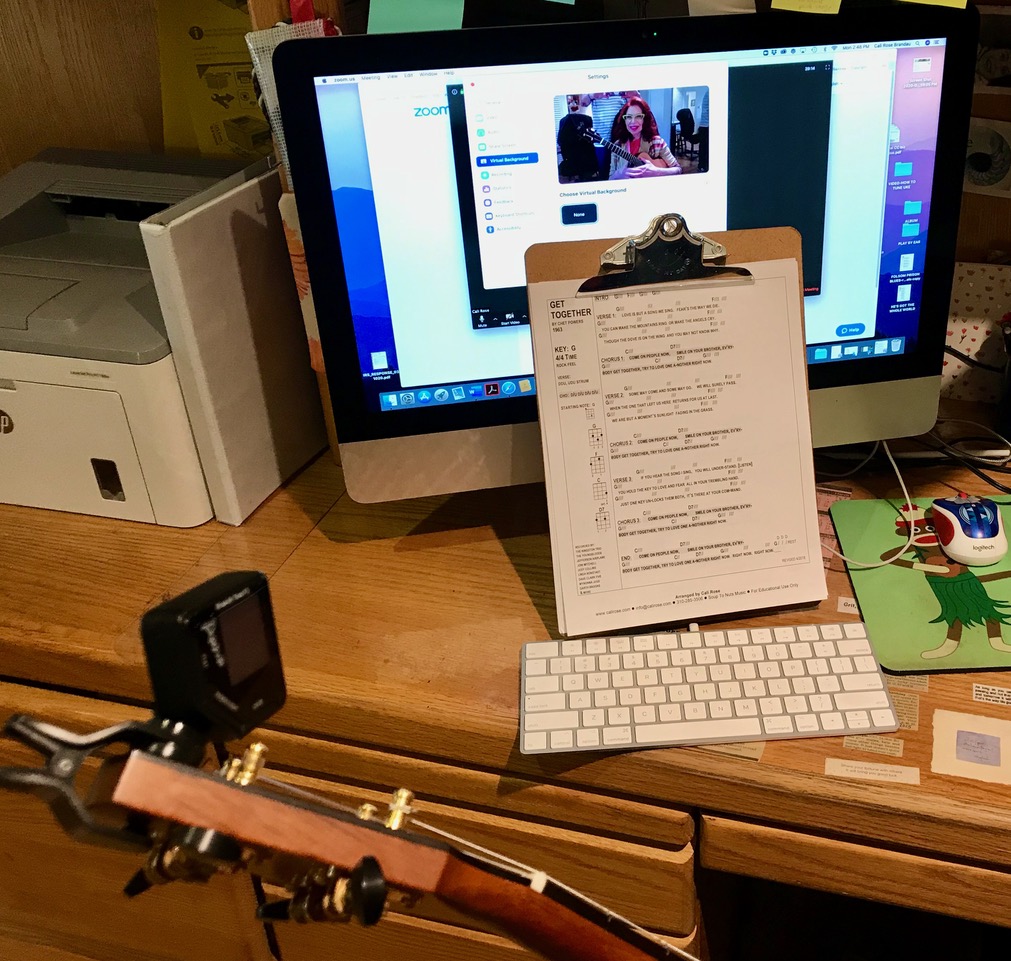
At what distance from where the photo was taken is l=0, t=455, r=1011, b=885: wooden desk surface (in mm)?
628

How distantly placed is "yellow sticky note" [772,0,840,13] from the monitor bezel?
0.02 m

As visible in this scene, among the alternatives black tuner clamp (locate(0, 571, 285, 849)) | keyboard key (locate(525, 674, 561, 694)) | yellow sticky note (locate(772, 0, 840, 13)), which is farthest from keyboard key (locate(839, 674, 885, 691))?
yellow sticky note (locate(772, 0, 840, 13))

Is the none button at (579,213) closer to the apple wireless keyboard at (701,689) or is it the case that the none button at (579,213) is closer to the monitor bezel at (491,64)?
the monitor bezel at (491,64)

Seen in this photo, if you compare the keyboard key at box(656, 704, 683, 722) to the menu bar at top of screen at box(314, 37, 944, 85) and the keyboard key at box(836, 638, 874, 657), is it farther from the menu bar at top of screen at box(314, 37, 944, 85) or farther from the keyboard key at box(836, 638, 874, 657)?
the menu bar at top of screen at box(314, 37, 944, 85)

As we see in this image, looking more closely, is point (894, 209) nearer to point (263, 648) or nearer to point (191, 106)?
point (263, 648)

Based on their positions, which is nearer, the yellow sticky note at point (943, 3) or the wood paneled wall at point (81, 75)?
the yellow sticky note at point (943, 3)

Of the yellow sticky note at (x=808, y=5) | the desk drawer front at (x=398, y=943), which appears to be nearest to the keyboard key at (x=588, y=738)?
the desk drawer front at (x=398, y=943)

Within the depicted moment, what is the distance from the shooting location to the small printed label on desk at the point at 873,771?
24.4 inches

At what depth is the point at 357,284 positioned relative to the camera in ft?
2.50

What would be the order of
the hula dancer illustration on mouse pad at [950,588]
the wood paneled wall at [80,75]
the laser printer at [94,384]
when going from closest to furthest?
the hula dancer illustration on mouse pad at [950,588] → the laser printer at [94,384] → the wood paneled wall at [80,75]

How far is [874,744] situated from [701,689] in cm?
12

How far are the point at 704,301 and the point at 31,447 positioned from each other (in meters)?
0.68

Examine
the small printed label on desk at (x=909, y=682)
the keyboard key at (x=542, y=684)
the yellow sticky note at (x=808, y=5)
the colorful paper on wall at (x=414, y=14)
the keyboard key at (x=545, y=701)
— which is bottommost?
the small printed label on desk at (x=909, y=682)

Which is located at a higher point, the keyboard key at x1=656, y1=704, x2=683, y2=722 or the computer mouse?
the computer mouse
